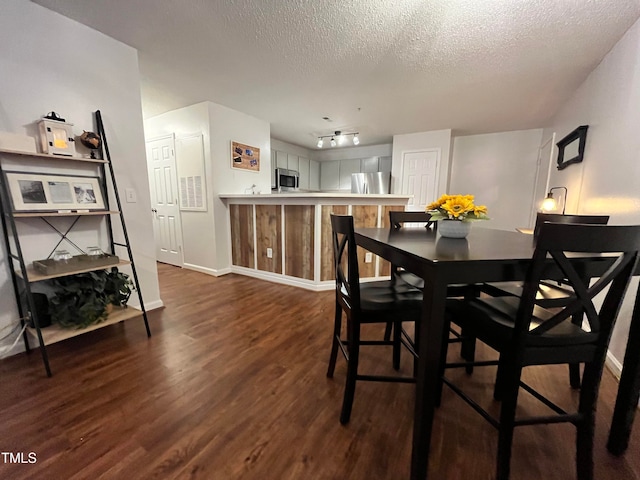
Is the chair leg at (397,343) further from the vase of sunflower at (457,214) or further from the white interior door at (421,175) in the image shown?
the white interior door at (421,175)

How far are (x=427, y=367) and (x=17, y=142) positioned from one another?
101 inches

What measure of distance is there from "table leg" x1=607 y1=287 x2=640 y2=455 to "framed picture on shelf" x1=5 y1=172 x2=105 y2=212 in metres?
3.13

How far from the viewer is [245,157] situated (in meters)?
3.86

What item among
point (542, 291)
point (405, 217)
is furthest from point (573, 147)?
point (542, 291)

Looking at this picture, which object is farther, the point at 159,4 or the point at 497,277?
the point at 159,4

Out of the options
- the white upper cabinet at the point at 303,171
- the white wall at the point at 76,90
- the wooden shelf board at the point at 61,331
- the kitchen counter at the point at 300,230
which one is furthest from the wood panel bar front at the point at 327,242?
the white upper cabinet at the point at 303,171

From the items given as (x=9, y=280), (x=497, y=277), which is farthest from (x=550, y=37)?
(x=9, y=280)

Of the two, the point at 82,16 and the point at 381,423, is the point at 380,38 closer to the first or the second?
the point at 82,16

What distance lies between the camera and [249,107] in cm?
353

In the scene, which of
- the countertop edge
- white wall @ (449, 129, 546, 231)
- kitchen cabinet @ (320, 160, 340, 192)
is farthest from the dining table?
kitchen cabinet @ (320, 160, 340, 192)

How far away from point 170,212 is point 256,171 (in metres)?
1.44

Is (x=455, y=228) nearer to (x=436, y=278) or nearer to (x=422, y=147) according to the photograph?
(x=436, y=278)

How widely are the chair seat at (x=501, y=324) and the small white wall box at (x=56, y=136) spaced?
2623mm

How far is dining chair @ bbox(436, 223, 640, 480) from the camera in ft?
2.51
